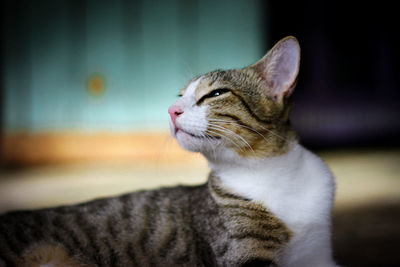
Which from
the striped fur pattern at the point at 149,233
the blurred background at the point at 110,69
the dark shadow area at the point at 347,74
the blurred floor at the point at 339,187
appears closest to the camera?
the striped fur pattern at the point at 149,233

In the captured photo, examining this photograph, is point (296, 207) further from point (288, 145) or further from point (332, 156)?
point (332, 156)

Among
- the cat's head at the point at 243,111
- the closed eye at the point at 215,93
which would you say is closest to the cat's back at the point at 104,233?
the cat's head at the point at 243,111

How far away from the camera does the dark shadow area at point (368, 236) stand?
1737 millimetres

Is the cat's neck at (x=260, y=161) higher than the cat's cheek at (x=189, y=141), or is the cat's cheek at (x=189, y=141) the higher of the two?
the cat's cheek at (x=189, y=141)

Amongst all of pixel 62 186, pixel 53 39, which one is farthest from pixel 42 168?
pixel 53 39

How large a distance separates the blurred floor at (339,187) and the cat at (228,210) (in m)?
0.35

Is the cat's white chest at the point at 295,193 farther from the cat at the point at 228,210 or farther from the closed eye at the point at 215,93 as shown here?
the closed eye at the point at 215,93

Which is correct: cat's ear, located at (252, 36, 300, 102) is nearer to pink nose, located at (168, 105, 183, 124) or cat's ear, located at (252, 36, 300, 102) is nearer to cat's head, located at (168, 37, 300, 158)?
cat's head, located at (168, 37, 300, 158)

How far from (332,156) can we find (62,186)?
136 inches

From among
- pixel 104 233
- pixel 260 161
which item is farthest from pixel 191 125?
pixel 104 233

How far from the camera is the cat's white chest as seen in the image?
1.41 meters

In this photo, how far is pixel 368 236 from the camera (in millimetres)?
2064

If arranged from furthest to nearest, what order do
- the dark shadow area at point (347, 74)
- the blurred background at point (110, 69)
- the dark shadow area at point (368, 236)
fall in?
the dark shadow area at point (347, 74) < the blurred background at point (110, 69) < the dark shadow area at point (368, 236)

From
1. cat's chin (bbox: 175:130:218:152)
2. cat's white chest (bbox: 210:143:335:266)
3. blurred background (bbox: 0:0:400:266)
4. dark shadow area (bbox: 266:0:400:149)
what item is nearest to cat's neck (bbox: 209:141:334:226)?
cat's white chest (bbox: 210:143:335:266)
